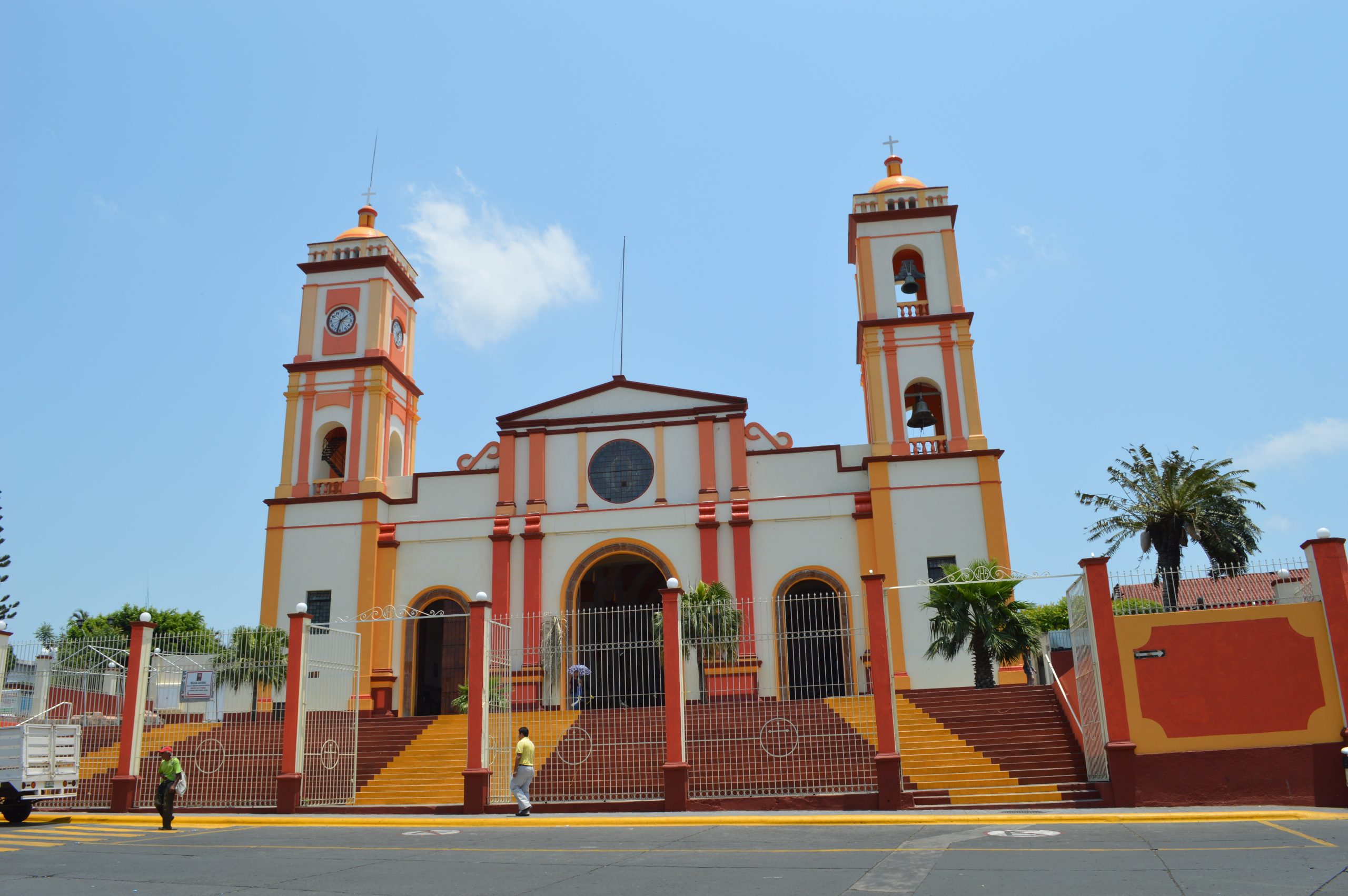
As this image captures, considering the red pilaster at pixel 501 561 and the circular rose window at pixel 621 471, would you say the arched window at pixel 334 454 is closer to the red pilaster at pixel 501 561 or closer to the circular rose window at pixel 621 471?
the red pilaster at pixel 501 561

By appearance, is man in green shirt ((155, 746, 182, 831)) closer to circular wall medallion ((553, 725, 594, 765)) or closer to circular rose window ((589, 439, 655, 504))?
circular wall medallion ((553, 725, 594, 765))

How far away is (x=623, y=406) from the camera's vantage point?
2689 centimetres

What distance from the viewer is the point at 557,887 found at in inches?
318

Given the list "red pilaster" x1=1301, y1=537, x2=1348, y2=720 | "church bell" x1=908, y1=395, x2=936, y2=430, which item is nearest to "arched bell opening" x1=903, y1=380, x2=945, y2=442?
"church bell" x1=908, y1=395, x2=936, y2=430

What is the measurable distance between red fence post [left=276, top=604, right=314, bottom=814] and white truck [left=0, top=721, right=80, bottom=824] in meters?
3.04

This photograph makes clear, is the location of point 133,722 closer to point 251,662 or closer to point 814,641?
point 251,662

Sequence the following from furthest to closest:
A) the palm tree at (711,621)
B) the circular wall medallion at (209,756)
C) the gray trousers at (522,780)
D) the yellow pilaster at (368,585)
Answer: the yellow pilaster at (368,585) → the palm tree at (711,621) → the circular wall medallion at (209,756) → the gray trousers at (522,780)

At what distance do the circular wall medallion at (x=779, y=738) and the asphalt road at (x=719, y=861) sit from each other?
366cm

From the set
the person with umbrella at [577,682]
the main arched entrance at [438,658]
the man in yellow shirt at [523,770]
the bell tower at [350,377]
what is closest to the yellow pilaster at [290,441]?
the bell tower at [350,377]

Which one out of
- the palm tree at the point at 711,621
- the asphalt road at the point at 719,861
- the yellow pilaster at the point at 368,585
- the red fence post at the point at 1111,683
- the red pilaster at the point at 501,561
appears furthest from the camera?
the red pilaster at the point at 501,561

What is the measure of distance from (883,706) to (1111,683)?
3.02 m

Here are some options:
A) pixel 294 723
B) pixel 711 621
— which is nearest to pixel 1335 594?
pixel 711 621

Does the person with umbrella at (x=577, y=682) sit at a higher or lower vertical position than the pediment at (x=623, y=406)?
lower

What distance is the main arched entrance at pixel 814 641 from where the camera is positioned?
17.8m
